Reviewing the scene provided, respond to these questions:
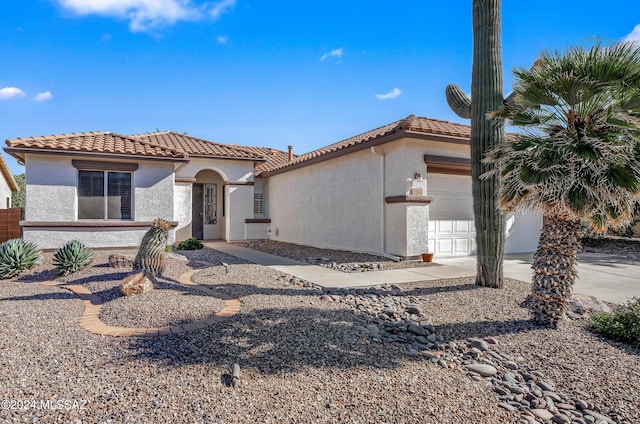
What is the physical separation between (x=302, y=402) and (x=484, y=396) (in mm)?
1753

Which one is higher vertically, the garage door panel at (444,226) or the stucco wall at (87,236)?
the garage door panel at (444,226)

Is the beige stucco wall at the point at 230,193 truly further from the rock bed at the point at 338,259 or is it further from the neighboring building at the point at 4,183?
the neighboring building at the point at 4,183

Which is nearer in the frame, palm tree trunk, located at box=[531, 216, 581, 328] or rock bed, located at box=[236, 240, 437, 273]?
palm tree trunk, located at box=[531, 216, 581, 328]

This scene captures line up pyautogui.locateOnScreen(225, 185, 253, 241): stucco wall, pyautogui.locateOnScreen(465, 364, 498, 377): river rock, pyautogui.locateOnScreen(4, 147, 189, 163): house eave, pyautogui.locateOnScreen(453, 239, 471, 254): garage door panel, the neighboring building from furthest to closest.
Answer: the neighboring building < pyautogui.locateOnScreen(225, 185, 253, 241): stucco wall < pyautogui.locateOnScreen(453, 239, 471, 254): garage door panel < pyautogui.locateOnScreen(4, 147, 189, 163): house eave < pyautogui.locateOnScreen(465, 364, 498, 377): river rock

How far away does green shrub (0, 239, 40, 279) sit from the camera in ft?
25.7

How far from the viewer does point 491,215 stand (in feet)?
23.3

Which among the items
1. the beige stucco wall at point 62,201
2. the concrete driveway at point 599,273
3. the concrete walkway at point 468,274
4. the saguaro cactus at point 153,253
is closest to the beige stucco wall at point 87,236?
the beige stucco wall at point 62,201

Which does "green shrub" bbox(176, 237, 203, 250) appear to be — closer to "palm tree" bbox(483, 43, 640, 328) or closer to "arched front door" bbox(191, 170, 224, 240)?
"arched front door" bbox(191, 170, 224, 240)

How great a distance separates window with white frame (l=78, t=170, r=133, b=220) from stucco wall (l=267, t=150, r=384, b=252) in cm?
666

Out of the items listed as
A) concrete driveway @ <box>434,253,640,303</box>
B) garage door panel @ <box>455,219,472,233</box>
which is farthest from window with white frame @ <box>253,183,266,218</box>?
concrete driveway @ <box>434,253,640,303</box>

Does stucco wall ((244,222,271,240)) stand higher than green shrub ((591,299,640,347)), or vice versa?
stucco wall ((244,222,271,240))

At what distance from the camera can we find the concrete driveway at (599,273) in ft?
24.4

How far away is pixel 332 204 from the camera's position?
14.2 meters

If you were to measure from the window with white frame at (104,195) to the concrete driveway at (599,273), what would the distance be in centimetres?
1016
